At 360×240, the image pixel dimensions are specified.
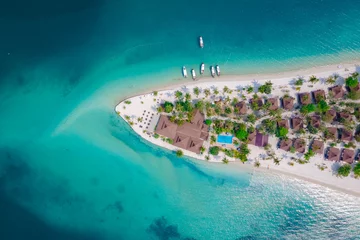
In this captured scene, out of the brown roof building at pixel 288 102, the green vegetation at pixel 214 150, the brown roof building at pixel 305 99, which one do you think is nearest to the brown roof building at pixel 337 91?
the brown roof building at pixel 305 99

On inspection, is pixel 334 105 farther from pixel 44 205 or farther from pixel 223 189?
pixel 44 205

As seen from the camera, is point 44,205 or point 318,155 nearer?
point 318,155

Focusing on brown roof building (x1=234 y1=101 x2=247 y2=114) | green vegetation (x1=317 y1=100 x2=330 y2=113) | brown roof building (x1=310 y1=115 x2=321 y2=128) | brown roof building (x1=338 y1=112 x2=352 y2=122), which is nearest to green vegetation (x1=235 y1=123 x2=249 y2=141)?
brown roof building (x1=234 y1=101 x2=247 y2=114)

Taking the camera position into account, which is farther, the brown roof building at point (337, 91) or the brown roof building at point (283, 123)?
the brown roof building at point (283, 123)

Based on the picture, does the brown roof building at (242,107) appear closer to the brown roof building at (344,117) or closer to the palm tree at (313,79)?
the palm tree at (313,79)

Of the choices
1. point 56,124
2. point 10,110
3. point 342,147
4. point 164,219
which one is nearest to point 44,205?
point 56,124

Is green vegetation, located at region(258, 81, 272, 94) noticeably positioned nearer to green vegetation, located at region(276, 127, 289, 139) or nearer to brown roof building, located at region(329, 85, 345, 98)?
green vegetation, located at region(276, 127, 289, 139)
